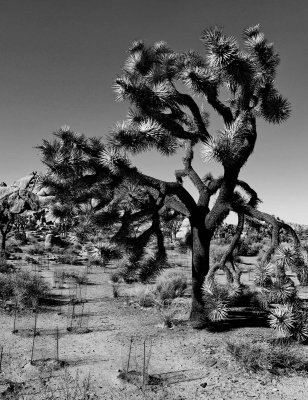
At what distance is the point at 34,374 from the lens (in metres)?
4.96

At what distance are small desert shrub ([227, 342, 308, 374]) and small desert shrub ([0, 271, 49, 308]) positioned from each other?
5211mm

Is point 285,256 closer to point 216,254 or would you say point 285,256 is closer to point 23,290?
point 23,290

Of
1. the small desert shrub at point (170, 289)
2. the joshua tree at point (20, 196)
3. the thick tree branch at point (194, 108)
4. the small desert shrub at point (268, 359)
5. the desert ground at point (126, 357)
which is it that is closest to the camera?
the desert ground at point (126, 357)

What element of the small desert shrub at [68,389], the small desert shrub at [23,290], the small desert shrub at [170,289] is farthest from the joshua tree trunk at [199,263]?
the small desert shrub at [23,290]

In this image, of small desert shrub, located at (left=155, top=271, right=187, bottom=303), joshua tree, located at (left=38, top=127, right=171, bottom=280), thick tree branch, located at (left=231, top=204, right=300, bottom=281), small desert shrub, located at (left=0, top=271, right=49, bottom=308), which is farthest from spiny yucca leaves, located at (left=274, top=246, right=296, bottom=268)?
small desert shrub, located at (left=0, top=271, right=49, bottom=308)

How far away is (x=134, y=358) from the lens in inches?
225

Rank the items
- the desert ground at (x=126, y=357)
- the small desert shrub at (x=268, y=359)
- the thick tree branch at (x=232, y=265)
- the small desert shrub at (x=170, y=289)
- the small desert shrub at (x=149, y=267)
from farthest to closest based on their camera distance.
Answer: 1. the small desert shrub at (x=170, y=289)
2. the small desert shrub at (x=149, y=267)
3. the thick tree branch at (x=232, y=265)
4. the small desert shrub at (x=268, y=359)
5. the desert ground at (x=126, y=357)

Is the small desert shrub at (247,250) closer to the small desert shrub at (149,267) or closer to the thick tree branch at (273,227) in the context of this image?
the small desert shrub at (149,267)

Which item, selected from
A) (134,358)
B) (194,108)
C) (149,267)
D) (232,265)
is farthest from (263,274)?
(194,108)

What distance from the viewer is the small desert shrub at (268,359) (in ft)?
17.0

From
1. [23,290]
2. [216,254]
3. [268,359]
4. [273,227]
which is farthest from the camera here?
[216,254]

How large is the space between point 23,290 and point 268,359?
21.2 ft

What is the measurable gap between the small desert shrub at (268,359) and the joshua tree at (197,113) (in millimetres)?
1243

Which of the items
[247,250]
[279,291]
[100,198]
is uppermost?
[100,198]
